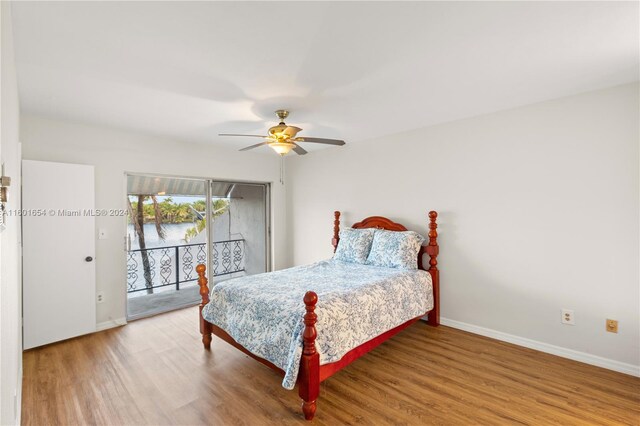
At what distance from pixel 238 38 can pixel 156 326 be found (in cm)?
334

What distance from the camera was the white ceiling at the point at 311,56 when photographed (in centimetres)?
→ 165

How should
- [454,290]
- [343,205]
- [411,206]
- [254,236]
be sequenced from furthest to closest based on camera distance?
[254,236] → [343,205] → [411,206] → [454,290]

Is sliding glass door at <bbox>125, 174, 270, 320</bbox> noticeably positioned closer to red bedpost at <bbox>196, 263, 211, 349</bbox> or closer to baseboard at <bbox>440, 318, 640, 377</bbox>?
red bedpost at <bbox>196, 263, 211, 349</bbox>

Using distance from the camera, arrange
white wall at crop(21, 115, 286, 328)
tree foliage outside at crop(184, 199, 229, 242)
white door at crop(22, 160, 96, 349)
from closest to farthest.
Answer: white door at crop(22, 160, 96, 349), white wall at crop(21, 115, 286, 328), tree foliage outside at crop(184, 199, 229, 242)

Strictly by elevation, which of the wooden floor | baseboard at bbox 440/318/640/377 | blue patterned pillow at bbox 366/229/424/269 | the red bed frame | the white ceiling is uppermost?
the white ceiling

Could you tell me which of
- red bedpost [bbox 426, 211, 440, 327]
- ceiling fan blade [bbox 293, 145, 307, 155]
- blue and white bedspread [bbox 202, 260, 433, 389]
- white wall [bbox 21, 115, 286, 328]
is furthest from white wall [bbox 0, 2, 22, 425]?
red bedpost [bbox 426, 211, 440, 327]

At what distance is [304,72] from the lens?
2287 millimetres

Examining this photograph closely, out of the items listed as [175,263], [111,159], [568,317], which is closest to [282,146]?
[111,159]

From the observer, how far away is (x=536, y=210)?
9.91ft

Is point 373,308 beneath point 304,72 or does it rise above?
beneath

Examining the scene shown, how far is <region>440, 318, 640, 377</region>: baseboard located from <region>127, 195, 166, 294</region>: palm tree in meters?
3.93

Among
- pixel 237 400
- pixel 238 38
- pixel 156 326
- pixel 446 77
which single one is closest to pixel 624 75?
pixel 446 77

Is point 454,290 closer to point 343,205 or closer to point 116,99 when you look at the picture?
point 343,205

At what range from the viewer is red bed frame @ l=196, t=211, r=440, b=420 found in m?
2.09
